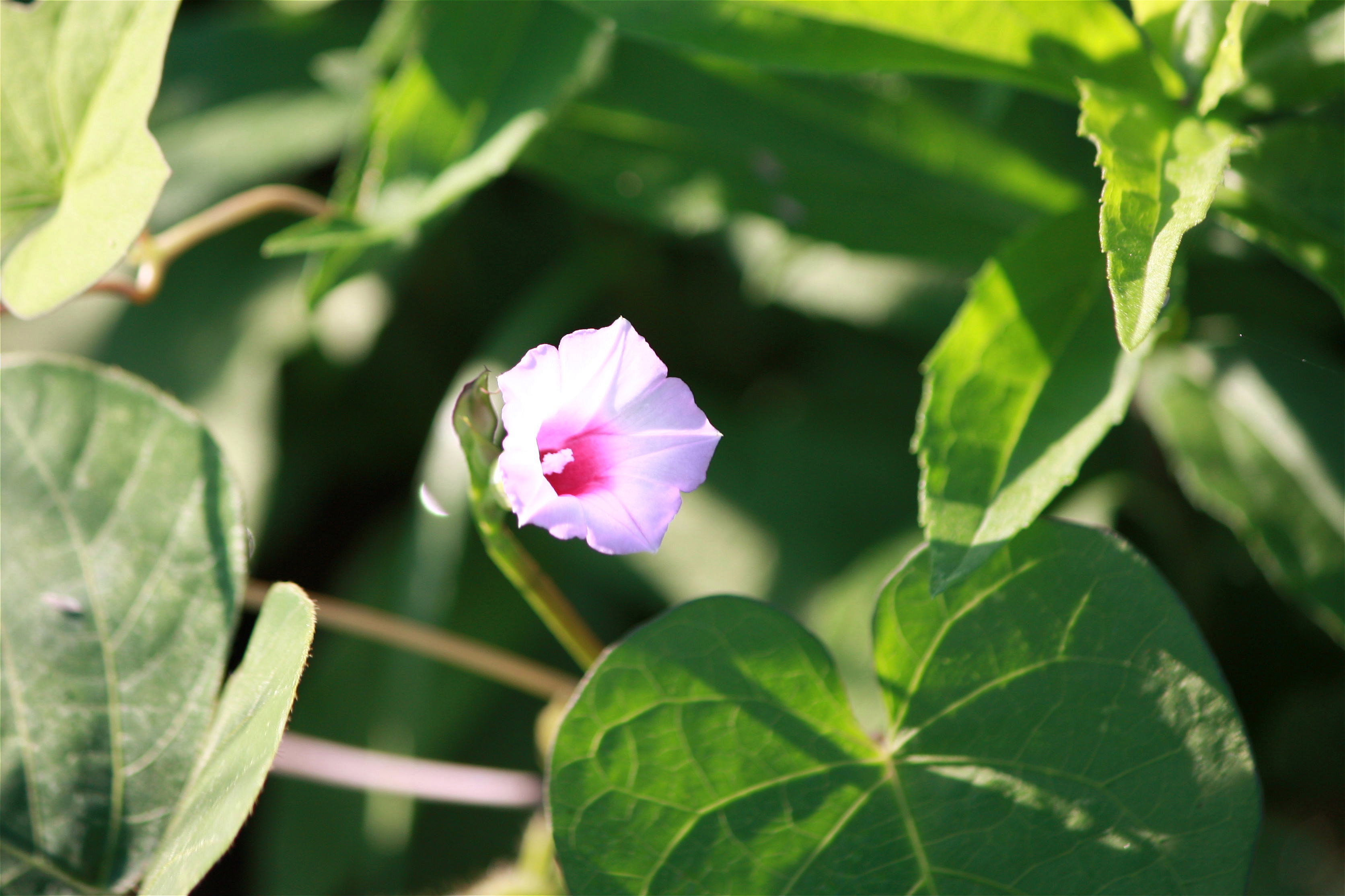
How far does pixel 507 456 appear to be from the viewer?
46 cm

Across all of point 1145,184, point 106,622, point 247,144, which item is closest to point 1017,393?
point 1145,184

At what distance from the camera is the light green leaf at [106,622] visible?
66 centimetres

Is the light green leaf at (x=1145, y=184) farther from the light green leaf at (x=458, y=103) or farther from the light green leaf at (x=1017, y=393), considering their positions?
the light green leaf at (x=458, y=103)

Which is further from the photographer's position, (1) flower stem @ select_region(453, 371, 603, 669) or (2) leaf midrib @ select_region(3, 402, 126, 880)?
(2) leaf midrib @ select_region(3, 402, 126, 880)

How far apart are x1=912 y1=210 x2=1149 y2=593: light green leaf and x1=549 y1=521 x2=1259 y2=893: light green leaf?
3cm

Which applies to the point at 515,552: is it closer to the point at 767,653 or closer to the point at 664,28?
the point at 767,653

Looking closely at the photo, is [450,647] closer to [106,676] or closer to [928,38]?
[106,676]

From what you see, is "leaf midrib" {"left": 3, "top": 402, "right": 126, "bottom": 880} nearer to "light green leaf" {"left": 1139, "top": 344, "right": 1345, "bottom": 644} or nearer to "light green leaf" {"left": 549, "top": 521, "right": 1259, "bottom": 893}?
"light green leaf" {"left": 549, "top": 521, "right": 1259, "bottom": 893}

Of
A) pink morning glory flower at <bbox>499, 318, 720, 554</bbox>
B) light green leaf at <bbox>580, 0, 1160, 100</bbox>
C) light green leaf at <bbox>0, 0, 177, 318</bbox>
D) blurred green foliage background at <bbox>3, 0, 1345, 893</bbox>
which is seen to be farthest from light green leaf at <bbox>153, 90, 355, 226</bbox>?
pink morning glory flower at <bbox>499, 318, 720, 554</bbox>

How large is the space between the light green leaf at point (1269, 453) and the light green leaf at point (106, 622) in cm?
67

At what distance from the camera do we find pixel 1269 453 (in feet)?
2.57

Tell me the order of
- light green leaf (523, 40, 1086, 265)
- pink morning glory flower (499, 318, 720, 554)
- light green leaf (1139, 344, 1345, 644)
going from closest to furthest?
pink morning glory flower (499, 318, 720, 554) → light green leaf (1139, 344, 1345, 644) → light green leaf (523, 40, 1086, 265)

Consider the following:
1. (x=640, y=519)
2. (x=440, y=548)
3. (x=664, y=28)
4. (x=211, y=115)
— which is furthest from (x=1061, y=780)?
(x=211, y=115)

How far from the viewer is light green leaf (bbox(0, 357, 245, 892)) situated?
0.66 meters
